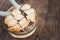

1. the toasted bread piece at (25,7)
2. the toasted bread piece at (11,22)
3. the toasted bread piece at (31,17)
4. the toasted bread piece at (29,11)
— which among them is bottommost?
the toasted bread piece at (11,22)

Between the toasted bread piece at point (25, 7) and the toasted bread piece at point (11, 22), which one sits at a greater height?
the toasted bread piece at point (25, 7)

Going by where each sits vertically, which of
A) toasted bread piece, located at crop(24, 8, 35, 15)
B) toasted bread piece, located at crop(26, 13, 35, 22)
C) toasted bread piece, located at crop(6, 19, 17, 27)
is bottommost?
toasted bread piece, located at crop(6, 19, 17, 27)

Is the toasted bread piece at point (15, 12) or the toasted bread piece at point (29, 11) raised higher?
the toasted bread piece at point (29, 11)

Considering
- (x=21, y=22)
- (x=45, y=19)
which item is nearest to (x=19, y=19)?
(x=21, y=22)

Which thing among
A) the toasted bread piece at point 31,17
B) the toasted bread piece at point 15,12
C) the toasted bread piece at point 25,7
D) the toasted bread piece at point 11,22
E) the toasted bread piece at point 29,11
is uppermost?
the toasted bread piece at point 25,7

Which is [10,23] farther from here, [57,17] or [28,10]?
[57,17]

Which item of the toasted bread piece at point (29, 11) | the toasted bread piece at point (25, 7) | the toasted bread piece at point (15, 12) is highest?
the toasted bread piece at point (25, 7)

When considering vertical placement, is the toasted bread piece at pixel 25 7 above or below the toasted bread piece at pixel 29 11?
above

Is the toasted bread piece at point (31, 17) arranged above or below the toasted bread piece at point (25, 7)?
below

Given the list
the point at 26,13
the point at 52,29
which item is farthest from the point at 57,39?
the point at 26,13
